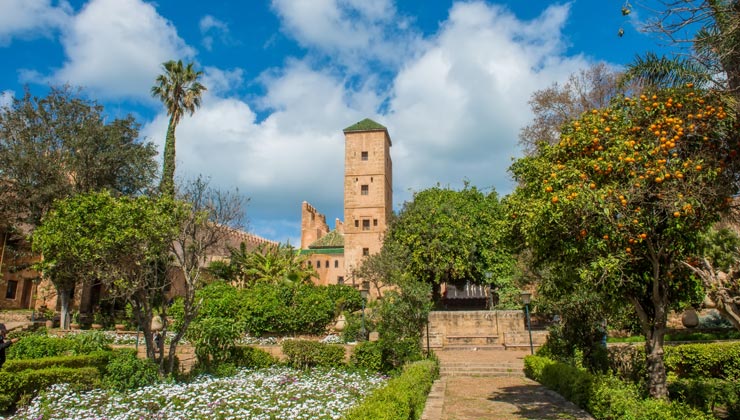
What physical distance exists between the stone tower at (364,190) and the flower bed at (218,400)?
29649 mm

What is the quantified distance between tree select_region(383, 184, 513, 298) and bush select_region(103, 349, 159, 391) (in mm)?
20258

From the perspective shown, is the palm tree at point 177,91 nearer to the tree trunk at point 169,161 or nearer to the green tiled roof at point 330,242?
the tree trunk at point 169,161

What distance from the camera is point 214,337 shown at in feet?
49.9

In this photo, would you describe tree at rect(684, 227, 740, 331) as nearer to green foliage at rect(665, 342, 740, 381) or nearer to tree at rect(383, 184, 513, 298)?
green foliage at rect(665, 342, 740, 381)

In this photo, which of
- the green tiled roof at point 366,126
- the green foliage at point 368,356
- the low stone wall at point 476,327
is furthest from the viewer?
the green tiled roof at point 366,126

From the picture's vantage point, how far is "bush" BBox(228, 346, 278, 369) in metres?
16.1

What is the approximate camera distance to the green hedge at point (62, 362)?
12.5m

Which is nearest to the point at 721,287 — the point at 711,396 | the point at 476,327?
the point at 711,396

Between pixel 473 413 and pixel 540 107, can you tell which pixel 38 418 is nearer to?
pixel 473 413

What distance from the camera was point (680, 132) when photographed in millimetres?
7281

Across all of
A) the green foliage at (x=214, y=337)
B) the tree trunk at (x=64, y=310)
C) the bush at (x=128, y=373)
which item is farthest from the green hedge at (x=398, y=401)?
the tree trunk at (x=64, y=310)

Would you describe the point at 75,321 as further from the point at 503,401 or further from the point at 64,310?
the point at 503,401

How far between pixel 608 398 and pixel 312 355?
997 centimetres

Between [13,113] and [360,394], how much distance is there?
25168 mm
